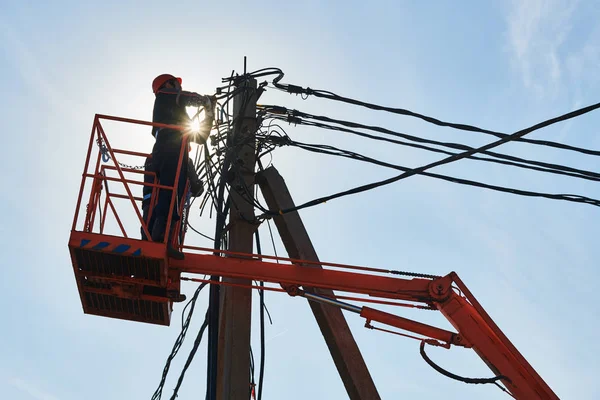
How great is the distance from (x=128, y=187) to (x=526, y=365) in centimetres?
407

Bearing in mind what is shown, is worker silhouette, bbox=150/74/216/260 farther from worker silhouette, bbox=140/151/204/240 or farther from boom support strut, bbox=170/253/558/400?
boom support strut, bbox=170/253/558/400

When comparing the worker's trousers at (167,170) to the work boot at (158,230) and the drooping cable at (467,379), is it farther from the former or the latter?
the drooping cable at (467,379)

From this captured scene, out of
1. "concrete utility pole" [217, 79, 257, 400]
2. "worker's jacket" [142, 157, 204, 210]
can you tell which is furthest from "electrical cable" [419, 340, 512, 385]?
"worker's jacket" [142, 157, 204, 210]

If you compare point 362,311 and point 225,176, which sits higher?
point 225,176

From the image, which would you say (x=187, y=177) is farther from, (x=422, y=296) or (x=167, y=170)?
(x=422, y=296)

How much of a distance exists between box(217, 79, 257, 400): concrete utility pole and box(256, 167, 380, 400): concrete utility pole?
0.24 metres

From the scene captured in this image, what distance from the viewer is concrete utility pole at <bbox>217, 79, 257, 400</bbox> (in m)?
7.62

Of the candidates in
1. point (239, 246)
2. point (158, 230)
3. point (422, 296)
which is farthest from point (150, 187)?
point (422, 296)

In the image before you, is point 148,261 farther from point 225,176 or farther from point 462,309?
point 462,309

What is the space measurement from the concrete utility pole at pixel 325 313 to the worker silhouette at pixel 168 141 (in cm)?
103

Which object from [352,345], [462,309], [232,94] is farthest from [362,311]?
[232,94]

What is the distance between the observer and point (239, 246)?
8344 millimetres

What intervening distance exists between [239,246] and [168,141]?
129 cm

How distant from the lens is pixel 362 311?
25.7ft
